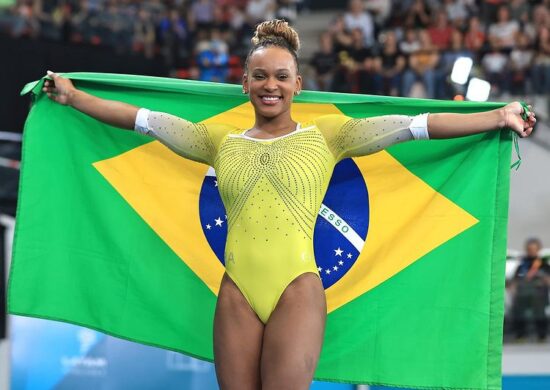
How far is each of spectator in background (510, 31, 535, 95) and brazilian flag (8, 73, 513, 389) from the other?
6.76 m

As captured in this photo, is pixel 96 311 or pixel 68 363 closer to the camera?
pixel 96 311

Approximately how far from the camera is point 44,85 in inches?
207

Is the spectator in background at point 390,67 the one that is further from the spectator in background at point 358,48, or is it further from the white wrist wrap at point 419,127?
the white wrist wrap at point 419,127

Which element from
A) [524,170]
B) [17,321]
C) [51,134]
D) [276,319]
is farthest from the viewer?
[524,170]

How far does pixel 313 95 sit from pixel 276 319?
148 cm

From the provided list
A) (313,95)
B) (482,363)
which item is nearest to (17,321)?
(313,95)

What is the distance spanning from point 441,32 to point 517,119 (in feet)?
27.7

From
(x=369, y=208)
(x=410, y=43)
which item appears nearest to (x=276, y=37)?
(x=369, y=208)

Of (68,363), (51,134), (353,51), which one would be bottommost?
(68,363)

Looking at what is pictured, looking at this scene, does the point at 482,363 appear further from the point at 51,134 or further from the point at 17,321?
the point at 17,321

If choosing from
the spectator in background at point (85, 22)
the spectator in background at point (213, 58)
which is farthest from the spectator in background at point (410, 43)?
the spectator in background at point (85, 22)

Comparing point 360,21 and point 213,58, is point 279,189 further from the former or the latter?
point 213,58

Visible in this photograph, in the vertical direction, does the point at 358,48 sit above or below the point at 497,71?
above

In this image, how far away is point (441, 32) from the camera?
509 inches
